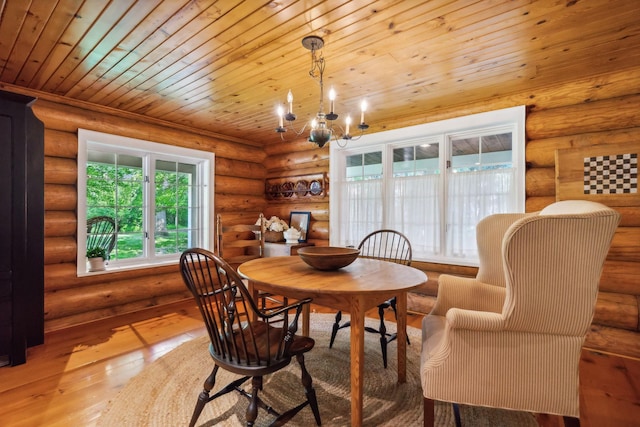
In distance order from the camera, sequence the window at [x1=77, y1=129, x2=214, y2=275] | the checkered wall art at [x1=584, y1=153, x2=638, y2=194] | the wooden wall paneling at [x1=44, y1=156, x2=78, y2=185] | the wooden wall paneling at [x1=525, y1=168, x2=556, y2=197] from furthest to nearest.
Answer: the window at [x1=77, y1=129, x2=214, y2=275]
the wooden wall paneling at [x1=44, y1=156, x2=78, y2=185]
the wooden wall paneling at [x1=525, y1=168, x2=556, y2=197]
the checkered wall art at [x1=584, y1=153, x2=638, y2=194]

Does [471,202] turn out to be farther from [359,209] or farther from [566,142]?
[359,209]

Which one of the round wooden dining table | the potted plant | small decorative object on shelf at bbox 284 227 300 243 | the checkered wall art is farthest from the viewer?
small decorative object on shelf at bbox 284 227 300 243

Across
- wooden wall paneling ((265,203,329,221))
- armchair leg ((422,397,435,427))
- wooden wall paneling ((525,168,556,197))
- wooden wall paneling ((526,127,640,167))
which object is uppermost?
wooden wall paneling ((526,127,640,167))

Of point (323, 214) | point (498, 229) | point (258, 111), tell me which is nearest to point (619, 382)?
point (498, 229)

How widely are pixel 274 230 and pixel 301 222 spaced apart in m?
0.42

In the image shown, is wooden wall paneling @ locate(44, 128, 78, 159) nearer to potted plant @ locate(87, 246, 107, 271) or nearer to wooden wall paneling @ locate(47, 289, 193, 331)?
potted plant @ locate(87, 246, 107, 271)

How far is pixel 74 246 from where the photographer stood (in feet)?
10.5

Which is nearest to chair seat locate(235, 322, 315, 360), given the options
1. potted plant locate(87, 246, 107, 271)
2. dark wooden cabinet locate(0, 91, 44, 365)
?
dark wooden cabinet locate(0, 91, 44, 365)

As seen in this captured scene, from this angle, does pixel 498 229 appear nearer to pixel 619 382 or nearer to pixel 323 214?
pixel 619 382

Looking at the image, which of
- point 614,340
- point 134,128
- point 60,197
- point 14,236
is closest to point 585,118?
point 614,340

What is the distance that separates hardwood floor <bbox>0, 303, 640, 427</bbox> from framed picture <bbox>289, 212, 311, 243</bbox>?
191cm

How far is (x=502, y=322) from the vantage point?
4.46 ft

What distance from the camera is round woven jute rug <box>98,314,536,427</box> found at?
1732 mm

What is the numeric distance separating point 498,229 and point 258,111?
8.80 ft
